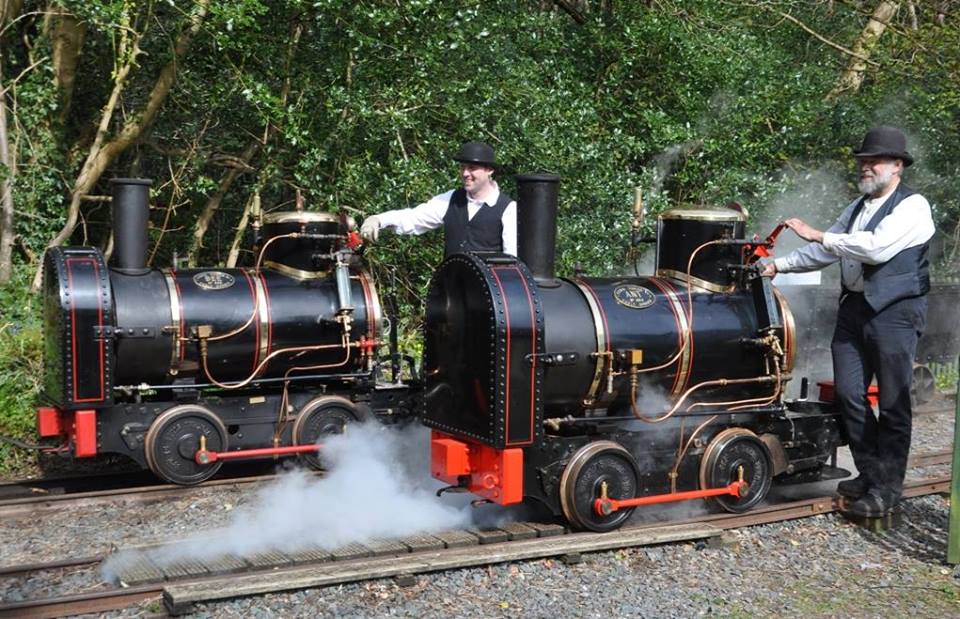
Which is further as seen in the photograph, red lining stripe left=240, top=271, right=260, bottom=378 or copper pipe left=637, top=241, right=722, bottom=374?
red lining stripe left=240, top=271, right=260, bottom=378

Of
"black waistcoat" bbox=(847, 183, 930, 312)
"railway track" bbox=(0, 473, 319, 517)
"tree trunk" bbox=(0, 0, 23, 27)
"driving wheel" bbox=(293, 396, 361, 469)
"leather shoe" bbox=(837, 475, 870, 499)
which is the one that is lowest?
"railway track" bbox=(0, 473, 319, 517)

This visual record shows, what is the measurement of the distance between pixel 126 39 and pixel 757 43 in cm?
836

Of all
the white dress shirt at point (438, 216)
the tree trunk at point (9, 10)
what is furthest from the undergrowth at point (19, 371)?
the white dress shirt at point (438, 216)

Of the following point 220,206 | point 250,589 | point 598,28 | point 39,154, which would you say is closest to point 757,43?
point 598,28

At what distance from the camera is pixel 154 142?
11344 mm

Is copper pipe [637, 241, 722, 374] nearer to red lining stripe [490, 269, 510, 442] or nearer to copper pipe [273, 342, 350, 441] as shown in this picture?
red lining stripe [490, 269, 510, 442]

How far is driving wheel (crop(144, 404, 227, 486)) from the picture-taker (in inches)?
271

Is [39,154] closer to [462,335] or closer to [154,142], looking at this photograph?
[154,142]

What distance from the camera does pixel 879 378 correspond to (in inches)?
247

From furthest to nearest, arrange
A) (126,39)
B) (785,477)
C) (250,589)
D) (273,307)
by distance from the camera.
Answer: (126,39) → (273,307) → (785,477) → (250,589)

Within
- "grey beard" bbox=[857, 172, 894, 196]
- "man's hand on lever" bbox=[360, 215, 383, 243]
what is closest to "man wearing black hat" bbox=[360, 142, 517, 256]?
"man's hand on lever" bbox=[360, 215, 383, 243]

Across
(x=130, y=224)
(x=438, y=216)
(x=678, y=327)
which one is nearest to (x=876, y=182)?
(x=678, y=327)

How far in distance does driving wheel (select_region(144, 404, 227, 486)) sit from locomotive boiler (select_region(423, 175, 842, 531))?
1746 millimetres

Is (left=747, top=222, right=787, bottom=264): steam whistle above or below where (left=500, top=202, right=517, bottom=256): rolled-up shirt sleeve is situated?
below
